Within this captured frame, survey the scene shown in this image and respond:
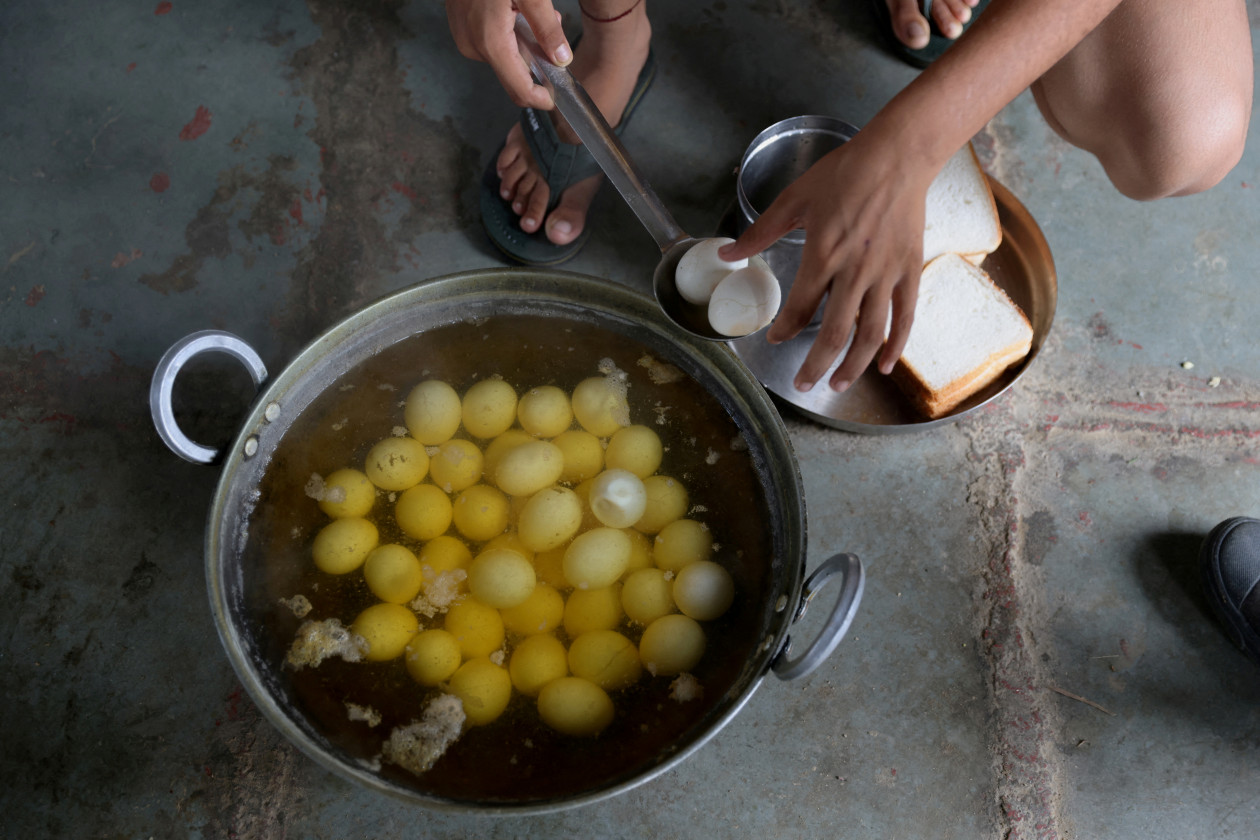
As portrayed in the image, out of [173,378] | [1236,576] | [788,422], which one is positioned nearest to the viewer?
[173,378]

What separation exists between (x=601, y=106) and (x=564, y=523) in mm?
791

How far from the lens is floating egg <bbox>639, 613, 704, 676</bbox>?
38.5 inches

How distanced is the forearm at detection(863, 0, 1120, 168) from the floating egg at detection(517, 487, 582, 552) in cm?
58

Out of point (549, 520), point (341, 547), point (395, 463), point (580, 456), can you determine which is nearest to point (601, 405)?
point (580, 456)

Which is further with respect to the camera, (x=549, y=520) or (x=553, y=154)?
(x=553, y=154)

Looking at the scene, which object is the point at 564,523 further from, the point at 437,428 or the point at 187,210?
the point at 187,210

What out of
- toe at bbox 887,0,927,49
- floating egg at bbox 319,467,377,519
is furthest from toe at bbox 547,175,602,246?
toe at bbox 887,0,927,49

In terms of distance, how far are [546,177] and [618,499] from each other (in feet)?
2.18

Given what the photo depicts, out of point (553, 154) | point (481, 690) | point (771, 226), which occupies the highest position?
point (771, 226)

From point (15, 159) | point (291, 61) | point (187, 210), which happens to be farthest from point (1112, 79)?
point (15, 159)

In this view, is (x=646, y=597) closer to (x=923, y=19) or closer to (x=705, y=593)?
(x=705, y=593)

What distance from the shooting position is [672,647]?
98cm

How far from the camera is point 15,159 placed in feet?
4.94

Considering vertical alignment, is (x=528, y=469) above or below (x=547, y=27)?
below
